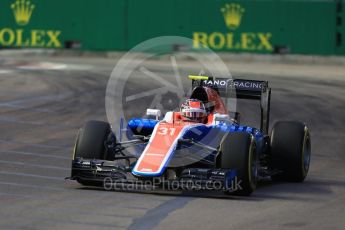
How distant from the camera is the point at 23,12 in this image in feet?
123

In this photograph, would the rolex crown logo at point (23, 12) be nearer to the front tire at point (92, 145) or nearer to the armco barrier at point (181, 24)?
the armco barrier at point (181, 24)

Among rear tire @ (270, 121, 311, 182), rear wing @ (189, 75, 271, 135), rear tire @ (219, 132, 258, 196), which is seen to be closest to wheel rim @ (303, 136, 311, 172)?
rear tire @ (270, 121, 311, 182)

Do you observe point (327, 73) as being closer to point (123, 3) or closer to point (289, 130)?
point (123, 3)

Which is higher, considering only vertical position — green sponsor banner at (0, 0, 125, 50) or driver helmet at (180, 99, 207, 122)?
green sponsor banner at (0, 0, 125, 50)

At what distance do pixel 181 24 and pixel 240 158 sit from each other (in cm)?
2482

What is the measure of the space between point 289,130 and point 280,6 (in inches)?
→ 898

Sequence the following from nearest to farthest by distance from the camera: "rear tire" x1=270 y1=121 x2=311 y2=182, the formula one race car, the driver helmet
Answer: the formula one race car, the driver helmet, "rear tire" x1=270 y1=121 x2=311 y2=182

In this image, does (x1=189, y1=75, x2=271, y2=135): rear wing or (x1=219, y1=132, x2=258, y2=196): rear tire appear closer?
(x1=219, y1=132, x2=258, y2=196): rear tire

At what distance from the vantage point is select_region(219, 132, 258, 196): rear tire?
39.3 feet

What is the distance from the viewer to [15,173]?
13609 mm

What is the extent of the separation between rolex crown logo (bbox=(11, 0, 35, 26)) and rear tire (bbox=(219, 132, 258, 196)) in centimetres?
2624

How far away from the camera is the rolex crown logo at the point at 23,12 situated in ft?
123

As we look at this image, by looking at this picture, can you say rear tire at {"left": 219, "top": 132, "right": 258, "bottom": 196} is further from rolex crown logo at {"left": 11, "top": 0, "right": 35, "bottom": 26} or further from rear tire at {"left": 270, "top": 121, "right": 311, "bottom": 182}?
rolex crown logo at {"left": 11, "top": 0, "right": 35, "bottom": 26}

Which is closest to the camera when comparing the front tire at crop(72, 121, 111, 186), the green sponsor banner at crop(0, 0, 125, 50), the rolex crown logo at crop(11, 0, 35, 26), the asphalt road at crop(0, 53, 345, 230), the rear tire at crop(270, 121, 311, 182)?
the asphalt road at crop(0, 53, 345, 230)
